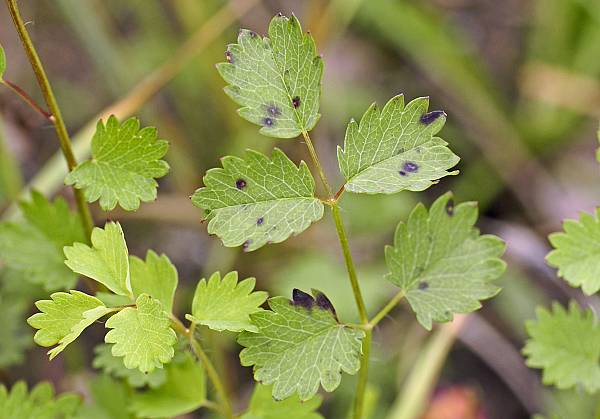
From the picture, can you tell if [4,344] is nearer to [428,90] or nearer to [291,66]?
[291,66]

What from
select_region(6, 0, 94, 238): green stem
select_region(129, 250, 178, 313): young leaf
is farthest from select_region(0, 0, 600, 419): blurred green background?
select_region(129, 250, 178, 313): young leaf

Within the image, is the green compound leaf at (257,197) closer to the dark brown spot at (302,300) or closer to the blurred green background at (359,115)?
the dark brown spot at (302,300)

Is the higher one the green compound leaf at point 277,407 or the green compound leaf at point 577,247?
the green compound leaf at point 577,247

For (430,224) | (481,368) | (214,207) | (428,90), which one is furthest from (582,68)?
(214,207)

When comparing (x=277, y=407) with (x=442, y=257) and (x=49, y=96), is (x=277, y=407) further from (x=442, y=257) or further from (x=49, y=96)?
(x=49, y=96)

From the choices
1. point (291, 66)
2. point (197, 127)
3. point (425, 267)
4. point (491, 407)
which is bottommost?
point (491, 407)

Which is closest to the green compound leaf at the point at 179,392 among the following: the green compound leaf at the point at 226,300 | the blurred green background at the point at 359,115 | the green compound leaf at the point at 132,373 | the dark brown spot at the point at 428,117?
the green compound leaf at the point at 132,373

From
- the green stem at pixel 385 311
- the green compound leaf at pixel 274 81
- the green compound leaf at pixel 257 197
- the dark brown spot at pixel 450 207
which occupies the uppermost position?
the green compound leaf at pixel 274 81

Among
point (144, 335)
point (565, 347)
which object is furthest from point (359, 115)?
point (144, 335)
